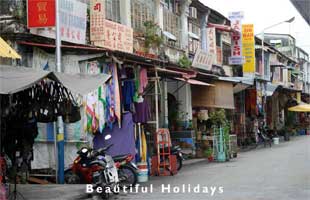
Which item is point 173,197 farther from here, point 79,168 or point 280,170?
→ point 280,170

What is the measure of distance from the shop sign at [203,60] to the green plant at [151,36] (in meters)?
3.11

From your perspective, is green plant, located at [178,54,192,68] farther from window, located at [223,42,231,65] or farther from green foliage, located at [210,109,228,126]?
window, located at [223,42,231,65]

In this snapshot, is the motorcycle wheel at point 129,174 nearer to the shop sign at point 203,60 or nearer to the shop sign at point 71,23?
the shop sign at point 71,23

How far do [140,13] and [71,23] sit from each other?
5.55 metres

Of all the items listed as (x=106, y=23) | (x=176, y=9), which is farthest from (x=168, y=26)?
(x=106, y=23)

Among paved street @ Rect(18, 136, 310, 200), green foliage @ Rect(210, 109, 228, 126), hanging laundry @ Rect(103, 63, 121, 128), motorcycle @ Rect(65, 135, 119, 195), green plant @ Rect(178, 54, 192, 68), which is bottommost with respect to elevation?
paved street @ Rect(18, 136, 310, 200)

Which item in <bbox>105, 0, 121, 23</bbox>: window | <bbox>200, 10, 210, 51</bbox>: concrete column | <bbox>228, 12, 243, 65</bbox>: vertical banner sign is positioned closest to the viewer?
<bbox>105, 0, 121, 23</bbox>: window

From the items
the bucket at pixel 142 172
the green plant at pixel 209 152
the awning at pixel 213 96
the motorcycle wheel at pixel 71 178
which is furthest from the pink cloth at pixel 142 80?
the awning at pixel 213 96

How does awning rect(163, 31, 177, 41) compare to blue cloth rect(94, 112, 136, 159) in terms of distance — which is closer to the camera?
blue cloth rect(94, 112, 136, 159)

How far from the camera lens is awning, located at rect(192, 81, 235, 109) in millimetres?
21609

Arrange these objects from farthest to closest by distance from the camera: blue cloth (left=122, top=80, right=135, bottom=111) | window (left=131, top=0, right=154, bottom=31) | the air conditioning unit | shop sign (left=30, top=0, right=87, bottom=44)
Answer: the air conditioning unit, window (left=131, top=0, right=154, bottom=31), blue cloth (left=122, top=80, right=135, bottom=111), shop sign (left=30, top=0, right=87, bottom=44)

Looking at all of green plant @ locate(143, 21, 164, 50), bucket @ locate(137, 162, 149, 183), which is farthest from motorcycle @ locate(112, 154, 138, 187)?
green plant @ locate(143, 21, 164, 50)

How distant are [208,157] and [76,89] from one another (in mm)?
11930

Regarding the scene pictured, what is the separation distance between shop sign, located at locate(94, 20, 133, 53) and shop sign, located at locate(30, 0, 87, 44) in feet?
2.11
